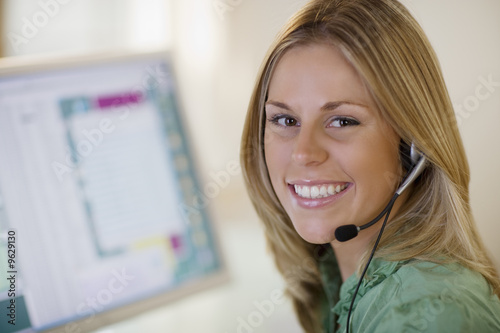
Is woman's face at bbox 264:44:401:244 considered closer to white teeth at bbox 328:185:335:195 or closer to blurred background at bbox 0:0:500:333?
white teeth at bbox 328:185:335:195

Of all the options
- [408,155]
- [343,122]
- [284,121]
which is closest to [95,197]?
[284,121]

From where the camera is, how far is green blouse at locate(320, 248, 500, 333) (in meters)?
0.69

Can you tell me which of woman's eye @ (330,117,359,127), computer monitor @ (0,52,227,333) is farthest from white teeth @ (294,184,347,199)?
computer monitor @ (0,52,227,333)

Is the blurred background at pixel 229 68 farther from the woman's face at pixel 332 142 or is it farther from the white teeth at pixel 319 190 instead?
the white teeth at pixel 319 190

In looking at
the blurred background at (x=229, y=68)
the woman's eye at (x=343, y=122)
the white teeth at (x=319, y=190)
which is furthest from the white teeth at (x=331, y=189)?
the blurred background at (x=229, y=68)

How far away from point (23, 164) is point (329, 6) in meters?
0.67

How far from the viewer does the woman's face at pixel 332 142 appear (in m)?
0.84

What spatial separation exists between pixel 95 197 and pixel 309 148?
1.56ft

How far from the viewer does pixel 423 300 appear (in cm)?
71

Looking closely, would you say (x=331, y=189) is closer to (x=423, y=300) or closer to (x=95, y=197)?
(x=423, y=300)

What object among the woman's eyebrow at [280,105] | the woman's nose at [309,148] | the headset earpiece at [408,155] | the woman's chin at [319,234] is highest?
the woman's eyebrow at [280,105]

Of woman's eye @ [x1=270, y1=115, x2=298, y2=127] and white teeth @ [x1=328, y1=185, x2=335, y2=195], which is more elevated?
woman's eye @ [x1=270, y1=115, x2=298, y2=127]

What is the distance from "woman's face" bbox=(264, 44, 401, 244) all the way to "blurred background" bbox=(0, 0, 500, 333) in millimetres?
186

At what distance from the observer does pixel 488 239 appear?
1.28 m
